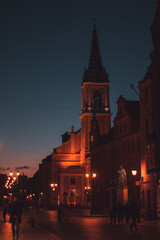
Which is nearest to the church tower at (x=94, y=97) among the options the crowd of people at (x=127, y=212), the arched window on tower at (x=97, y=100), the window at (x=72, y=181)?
the arched window on tower at (x=97, y=100)

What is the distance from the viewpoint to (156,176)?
1581 inches

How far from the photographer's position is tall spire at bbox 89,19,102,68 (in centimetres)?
10706

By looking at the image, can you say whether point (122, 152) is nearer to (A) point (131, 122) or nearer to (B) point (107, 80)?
(A) point (131, 122)

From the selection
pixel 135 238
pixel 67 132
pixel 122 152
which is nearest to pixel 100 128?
pixel 67 132

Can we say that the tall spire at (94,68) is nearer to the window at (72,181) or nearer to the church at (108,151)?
the church at (108,151)

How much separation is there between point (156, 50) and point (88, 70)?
2617 inches

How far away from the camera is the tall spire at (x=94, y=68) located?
350ft

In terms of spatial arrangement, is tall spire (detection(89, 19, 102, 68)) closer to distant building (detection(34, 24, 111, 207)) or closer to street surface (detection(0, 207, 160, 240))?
distant building (detection(34, 24, 111, 207))

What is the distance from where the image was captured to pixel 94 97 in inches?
4154

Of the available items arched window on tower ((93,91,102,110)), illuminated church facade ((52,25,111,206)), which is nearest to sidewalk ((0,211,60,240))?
illuminated church facade ((52,25,111,206))

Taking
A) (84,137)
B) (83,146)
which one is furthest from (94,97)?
(83,146)

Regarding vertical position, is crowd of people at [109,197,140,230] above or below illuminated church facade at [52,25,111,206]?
below

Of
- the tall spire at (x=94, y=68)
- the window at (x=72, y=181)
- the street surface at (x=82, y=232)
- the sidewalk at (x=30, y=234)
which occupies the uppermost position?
the tall spire at (x=94, y=68)

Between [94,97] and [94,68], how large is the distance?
7084mm
